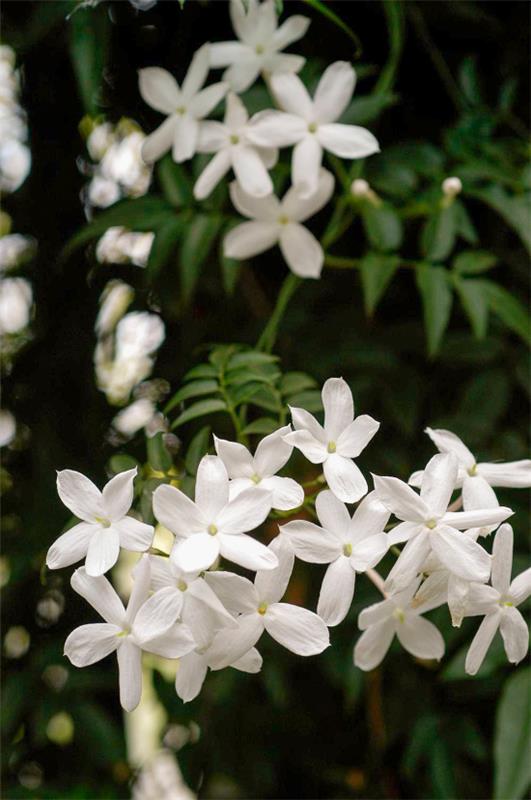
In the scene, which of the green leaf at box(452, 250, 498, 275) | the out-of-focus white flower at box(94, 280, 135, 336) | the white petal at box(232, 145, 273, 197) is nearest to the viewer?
the white petal at box(232, 145, 273, 197)

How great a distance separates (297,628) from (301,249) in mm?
353

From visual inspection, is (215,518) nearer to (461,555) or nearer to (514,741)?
(461,555)

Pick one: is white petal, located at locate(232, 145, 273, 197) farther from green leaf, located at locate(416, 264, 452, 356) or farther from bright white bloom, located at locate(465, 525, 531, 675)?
bright white bloom, located at locate(465, 525, 531, 675)

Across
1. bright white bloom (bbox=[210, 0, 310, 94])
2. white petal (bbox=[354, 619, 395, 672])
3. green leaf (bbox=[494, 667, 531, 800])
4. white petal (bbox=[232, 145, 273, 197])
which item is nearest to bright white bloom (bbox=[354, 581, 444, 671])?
white petal (bbox=[354, 619, 395, 672])

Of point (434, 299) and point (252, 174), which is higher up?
point (252, 174)

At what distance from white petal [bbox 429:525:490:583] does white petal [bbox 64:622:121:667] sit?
17 centimetres

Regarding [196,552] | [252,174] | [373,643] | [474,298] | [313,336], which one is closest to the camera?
[196,552]

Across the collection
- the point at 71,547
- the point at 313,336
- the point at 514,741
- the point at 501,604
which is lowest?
the point at 514,741

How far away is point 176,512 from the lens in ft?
1.48

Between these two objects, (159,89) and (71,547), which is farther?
(159,89)

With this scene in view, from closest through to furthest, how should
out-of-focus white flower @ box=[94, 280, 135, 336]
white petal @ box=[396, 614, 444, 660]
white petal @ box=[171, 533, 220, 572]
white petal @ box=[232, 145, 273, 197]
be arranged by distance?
white petal @ box=[171, 533, 220, 572], white petal @ box=[396, 614, 444, 660], white petal @ box=[232, 145, 273, 197], out-of-focus white flower @ box=[94, 280, 135, 336]

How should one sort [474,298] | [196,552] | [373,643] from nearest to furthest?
[196,552] → [373,643] → [474,298]

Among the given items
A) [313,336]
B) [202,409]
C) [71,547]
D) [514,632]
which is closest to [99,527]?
[71,547]

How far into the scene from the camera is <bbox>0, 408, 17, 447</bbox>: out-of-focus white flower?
94 cm
